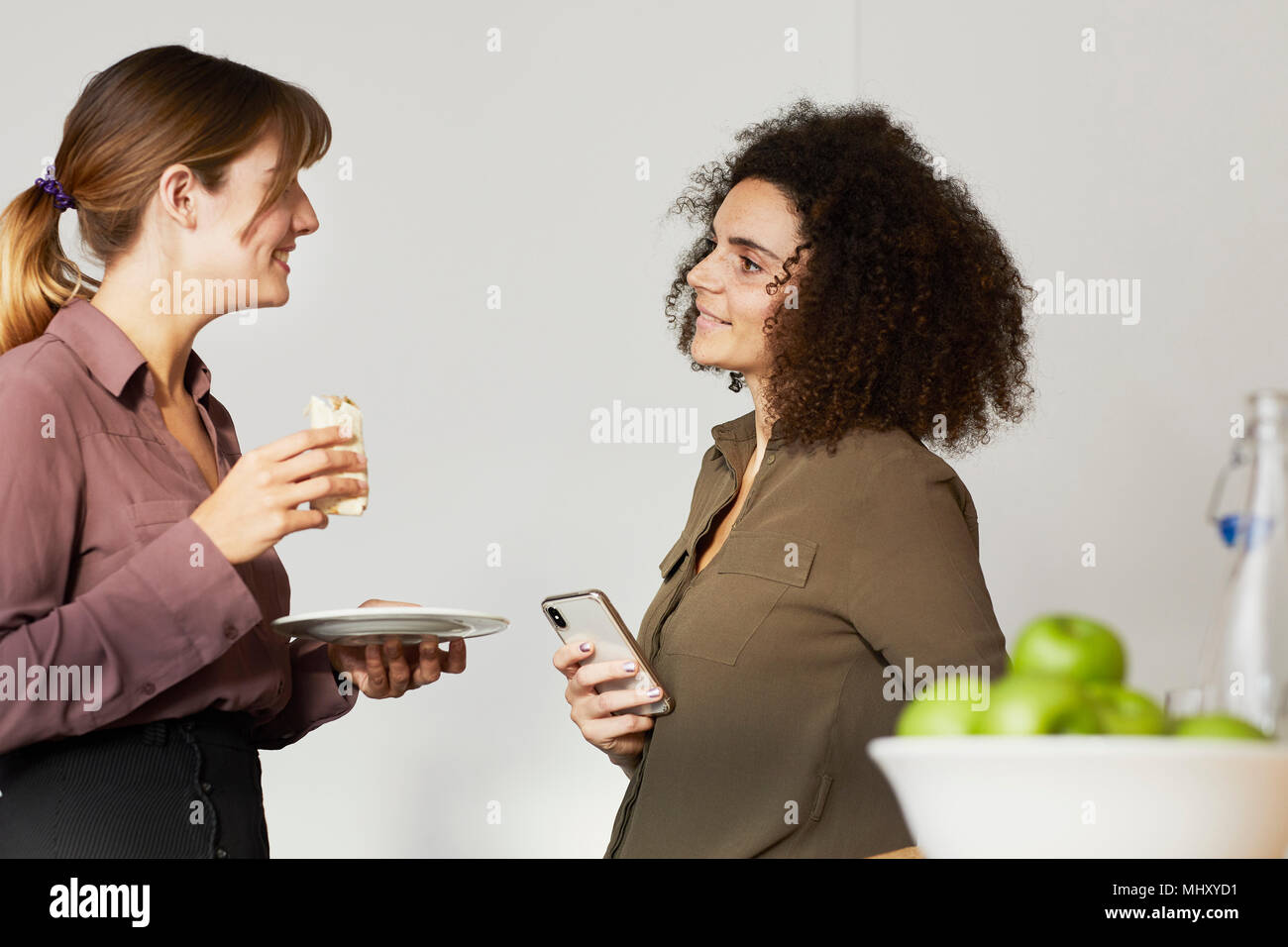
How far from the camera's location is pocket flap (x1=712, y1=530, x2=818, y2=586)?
1799mm

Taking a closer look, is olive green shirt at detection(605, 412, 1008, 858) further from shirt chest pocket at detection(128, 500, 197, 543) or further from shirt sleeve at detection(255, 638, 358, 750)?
shirt chest pocket at detection(128, 500, 197, 543)

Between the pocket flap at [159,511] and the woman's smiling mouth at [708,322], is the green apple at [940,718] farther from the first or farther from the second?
the woman's smiling mouth at [708,322]

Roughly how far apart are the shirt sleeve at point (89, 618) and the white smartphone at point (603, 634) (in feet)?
1.49

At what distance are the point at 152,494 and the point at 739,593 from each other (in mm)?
805

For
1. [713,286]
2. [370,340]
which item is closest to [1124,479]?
[713,286]

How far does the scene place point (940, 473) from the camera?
182cm

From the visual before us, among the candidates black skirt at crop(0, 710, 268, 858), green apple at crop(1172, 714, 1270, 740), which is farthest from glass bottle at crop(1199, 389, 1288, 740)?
black skirt at crop(0, 710, 268, 858)

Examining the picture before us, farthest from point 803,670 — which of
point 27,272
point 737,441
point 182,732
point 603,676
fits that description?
point 27,272

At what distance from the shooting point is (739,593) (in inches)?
72.4

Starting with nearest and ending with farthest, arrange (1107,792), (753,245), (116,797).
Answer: (1107,792) < (116,797) < (753,245)

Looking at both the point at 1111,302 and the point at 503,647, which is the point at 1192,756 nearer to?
the point at 1111,302

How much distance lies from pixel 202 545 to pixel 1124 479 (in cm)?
224

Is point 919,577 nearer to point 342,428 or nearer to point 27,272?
point 342,428

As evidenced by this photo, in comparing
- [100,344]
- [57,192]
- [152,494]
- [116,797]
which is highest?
[57,192]
